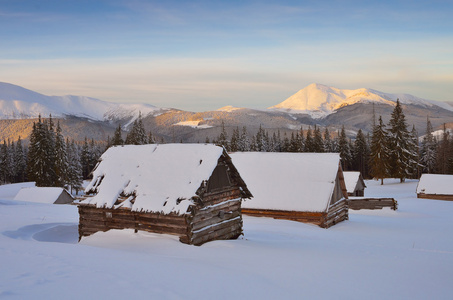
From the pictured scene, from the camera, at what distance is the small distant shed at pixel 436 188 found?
156ft

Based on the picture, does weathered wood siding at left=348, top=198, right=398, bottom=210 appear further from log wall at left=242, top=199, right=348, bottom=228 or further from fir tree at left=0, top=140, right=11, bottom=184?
fir tree at left=0, top=140, right=11, bottom=184

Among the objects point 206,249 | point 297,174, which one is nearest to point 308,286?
point 206,249

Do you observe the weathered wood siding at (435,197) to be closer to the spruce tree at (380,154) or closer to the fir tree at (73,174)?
the spruce tree at (380,154)

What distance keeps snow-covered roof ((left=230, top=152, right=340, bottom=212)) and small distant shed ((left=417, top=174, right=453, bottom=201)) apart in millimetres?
27584

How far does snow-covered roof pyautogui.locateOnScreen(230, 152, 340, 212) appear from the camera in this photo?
84.3 feet

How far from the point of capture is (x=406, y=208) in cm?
3947

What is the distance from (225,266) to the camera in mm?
11812

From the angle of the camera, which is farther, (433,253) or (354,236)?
(354,236)

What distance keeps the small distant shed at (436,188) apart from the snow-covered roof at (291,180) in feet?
90.5

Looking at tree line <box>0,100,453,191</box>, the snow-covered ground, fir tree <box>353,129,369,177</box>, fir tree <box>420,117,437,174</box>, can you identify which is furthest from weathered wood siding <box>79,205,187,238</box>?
fir tree <box>420,117,437,174</box>

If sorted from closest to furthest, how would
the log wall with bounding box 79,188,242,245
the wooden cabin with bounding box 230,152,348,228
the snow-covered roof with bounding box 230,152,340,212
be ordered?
the log wall with bounding box 79,188,242,245, the wooden cabin with bounding box 230,152,348,228, the snow-covered roof with bounding box 230,152,340,212

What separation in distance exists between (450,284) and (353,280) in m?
3.27

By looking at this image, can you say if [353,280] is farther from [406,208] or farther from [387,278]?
A: [406,208]

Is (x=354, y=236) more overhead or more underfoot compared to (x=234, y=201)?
more underfoot
